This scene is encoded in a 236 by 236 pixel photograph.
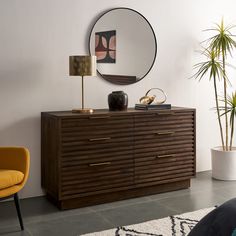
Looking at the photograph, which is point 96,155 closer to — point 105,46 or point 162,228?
point 162,228

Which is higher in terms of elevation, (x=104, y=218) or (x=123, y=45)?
(x=123, y=45)

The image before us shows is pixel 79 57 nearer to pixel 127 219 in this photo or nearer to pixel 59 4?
pixel 59 4

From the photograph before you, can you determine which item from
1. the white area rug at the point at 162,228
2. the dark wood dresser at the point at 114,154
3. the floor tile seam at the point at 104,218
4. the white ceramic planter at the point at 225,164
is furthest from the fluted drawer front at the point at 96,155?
the white ceramic planter at the point at 225,164

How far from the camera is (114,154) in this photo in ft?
12.0

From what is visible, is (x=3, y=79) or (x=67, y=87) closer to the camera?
(x=3, y=79)

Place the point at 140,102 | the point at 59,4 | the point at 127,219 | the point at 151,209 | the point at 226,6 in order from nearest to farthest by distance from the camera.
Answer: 1. the point at 127,219
2. the point at 151,209
3. the point at 59,4
4. the point at 140,102
5. the point at 226,6

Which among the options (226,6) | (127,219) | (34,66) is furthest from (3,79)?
(226,6)

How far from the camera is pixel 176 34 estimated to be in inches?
176

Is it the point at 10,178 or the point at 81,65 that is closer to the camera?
the point at 10,178

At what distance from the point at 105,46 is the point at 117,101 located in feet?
2.02

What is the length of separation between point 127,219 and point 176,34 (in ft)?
7.12

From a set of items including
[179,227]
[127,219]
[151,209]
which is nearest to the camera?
[179,227]

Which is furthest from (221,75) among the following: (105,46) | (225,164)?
(105,46)

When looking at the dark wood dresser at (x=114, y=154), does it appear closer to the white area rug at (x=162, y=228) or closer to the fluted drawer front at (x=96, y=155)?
the fluted drawer front at (x=96, y=155)
